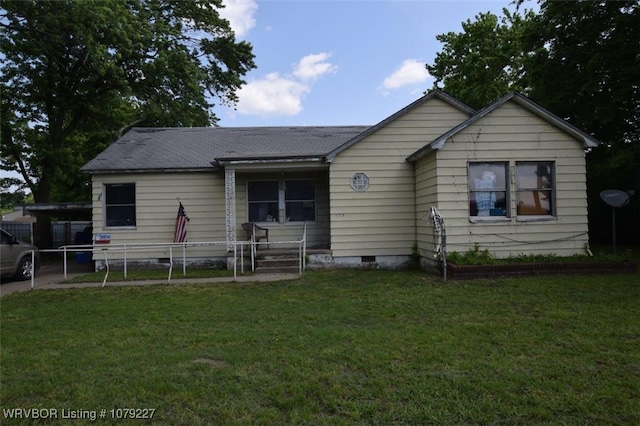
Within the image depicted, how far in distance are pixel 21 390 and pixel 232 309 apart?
301 cm

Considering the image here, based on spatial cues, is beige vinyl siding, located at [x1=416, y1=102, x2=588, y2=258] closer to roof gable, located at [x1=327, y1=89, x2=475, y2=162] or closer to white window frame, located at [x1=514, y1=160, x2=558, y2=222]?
white window frame, located at [x1=514, y1=160, x2=558, y2=222]

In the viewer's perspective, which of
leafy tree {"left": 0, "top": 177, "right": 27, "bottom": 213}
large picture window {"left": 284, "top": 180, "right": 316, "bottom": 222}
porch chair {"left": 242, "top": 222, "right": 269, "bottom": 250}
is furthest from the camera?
leafy tree {"left": 0, "top": 177, "right": 27, "bottom": 213}

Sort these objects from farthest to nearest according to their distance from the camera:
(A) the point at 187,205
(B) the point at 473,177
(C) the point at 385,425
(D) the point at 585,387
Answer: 1. (A) the point at 187,205
2. (B) the point at 473,177
3. (D) the point at 585,387
4. (C) the point at 385,425

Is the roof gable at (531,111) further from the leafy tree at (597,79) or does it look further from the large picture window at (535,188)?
the leafy tree at (597,79)

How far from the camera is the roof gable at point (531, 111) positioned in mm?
8797

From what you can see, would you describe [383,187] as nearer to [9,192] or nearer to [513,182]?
[513,182]

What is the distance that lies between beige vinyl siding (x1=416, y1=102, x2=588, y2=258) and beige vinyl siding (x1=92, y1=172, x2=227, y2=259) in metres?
6.58

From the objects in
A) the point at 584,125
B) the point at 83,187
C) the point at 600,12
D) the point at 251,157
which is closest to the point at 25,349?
the point at 251,157

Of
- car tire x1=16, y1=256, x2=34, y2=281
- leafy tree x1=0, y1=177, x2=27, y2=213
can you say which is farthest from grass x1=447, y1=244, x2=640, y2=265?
leafy tree x1=0, y1=177, x2=27, y2=213

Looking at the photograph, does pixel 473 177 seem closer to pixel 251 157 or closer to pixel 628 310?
pixel 628 310

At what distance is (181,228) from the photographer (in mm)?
11375

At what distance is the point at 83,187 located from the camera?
79.5 ft

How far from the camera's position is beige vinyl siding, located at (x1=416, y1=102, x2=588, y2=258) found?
29.2 ft

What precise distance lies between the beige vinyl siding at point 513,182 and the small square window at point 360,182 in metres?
2.10
